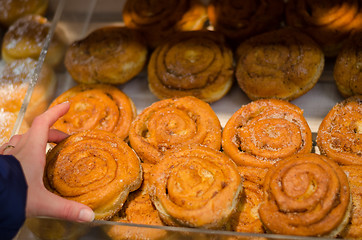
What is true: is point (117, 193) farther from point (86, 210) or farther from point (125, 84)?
point (125, 84)

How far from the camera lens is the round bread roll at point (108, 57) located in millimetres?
2900

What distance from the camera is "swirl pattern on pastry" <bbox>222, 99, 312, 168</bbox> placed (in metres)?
2.14

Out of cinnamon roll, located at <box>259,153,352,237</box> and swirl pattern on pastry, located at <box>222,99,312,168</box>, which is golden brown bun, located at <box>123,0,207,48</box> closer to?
swirl pattern on pastry, located at <box>222,99,312,168</box>

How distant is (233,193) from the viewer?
5.78 feet

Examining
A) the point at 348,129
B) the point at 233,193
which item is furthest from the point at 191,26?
the point at 233,193

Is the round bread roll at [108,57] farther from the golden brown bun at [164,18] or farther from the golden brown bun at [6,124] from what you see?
the golden brown bun at [6,124]

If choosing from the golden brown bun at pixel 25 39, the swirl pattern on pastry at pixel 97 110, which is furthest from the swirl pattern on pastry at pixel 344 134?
the golden brown bun at pixel 25 39

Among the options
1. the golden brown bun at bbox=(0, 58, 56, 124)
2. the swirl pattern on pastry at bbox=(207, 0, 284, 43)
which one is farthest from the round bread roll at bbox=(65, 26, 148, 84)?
the swirl pattern on pastry at bbox=(207, 0, 284, 43)

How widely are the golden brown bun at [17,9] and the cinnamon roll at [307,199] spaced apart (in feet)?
10.8

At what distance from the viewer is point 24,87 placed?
10.2ft

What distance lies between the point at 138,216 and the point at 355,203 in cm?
120

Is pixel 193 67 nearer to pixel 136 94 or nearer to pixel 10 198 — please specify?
pixel 136 94

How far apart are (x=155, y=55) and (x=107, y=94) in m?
0.52

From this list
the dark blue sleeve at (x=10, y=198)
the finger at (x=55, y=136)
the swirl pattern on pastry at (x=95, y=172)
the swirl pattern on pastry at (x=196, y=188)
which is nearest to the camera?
the dark blue sleeve at (x=10, y=198)
